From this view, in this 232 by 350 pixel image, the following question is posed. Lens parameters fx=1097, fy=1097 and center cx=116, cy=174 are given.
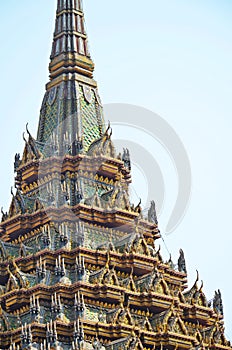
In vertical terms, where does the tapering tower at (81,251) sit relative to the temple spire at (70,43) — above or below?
below

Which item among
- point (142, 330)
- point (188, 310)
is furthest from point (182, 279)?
point (142, 330)

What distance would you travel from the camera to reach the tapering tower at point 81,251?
5844 centimetres

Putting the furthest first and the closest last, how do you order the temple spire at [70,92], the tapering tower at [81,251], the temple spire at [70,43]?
1. the temple spire at [70,43]
2. the temple spire at [70,92]
3. the tapering tower at [81,251]

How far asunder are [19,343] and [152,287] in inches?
332

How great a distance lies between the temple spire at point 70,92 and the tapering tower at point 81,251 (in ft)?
0.28

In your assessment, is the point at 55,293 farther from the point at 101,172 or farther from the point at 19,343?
the point at 101,172

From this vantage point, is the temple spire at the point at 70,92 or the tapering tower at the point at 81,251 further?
the temple spire at the point at 70,92

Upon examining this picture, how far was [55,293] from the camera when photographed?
58.8 meters

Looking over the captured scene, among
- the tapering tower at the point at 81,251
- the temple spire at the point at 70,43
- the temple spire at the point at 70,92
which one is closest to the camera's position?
the tapering tower at the point at 81,251

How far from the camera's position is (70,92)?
68.6m

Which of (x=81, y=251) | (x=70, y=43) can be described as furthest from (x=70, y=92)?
(x=81, y=251)

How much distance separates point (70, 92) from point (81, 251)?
40.4 ft

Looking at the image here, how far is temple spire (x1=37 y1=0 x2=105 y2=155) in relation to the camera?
66875mm

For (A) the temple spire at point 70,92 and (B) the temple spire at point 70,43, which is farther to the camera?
(B) the temple spire at point 70,43
